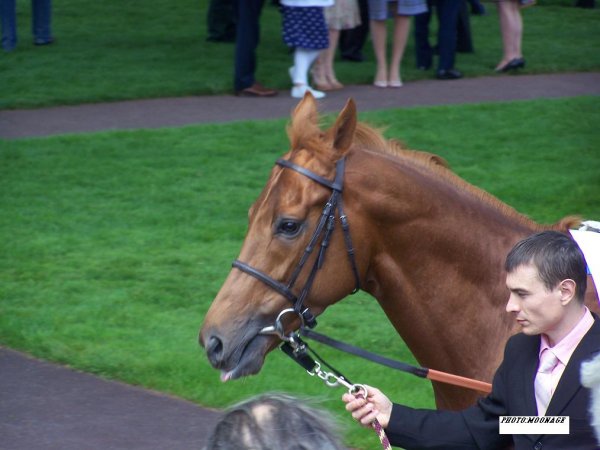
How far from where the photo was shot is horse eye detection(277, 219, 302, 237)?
12.4ft

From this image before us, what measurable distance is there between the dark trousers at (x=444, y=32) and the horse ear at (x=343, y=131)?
29.0ft

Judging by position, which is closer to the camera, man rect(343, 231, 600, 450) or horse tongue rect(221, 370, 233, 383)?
man rect(343, 231, 600, 450)

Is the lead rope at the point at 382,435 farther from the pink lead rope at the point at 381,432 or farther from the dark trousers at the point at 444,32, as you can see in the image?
the dark trousers at the point at 444,32

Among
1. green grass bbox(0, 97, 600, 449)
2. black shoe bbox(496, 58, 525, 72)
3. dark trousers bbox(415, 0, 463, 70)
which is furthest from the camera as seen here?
black shoe bbox(496, 58, 525, 72)

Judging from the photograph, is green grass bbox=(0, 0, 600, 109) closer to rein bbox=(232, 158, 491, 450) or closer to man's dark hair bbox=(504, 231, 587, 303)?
rein bbox=(232, 158, 491, 450)

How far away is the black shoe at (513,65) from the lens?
13102 mm

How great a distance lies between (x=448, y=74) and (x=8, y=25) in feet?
18.3

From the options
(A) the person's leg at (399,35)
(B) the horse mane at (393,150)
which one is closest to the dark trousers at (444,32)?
(A) the person's leg at (399,35)

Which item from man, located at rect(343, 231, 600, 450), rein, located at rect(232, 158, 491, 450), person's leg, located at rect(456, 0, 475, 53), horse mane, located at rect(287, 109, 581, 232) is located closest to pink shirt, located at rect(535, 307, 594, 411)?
man, located at rect(343, 231, 600, 450)

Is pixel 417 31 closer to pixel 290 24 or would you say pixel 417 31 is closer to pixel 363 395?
pixel 290 24

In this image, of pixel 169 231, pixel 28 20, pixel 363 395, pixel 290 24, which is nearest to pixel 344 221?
pixel 363 395

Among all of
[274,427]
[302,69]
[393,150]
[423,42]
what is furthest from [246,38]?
[274,427]

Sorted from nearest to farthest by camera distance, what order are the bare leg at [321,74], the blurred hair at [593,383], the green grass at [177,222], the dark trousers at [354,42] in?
the blurred hair at [593,383]
the green grass at [177,222]
the bare leg at [321,74]
the dark trousers at [354,42]

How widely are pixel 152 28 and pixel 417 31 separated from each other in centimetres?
455
